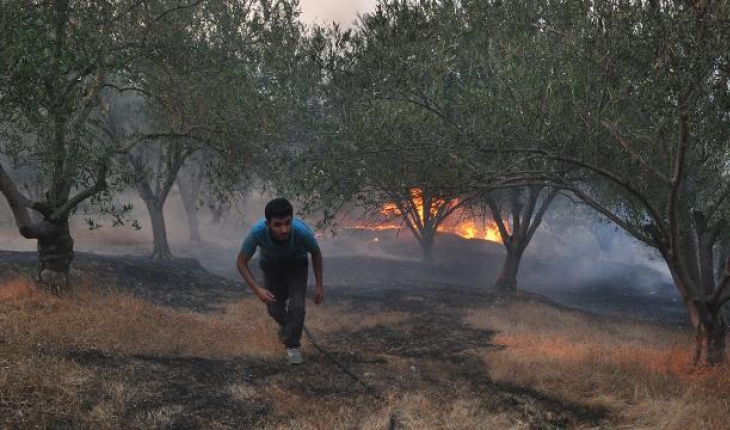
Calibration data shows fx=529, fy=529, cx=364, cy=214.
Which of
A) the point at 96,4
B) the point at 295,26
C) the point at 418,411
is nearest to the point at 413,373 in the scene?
the point at 418,411

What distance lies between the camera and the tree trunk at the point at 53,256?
1090 cm

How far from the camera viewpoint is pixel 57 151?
1011 centimetres

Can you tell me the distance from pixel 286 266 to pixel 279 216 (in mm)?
1165

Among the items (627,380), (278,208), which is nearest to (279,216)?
(278,208)

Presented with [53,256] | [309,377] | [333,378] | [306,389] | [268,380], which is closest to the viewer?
[306,389]

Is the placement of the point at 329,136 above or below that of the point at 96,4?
below

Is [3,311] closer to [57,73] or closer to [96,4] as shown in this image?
[57,73]

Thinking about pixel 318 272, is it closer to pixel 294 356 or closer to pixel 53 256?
pixel 294 356

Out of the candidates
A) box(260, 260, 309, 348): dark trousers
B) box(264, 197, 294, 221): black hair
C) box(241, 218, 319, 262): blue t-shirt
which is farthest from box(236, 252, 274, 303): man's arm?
box(264, 197, 294, 221): black hair

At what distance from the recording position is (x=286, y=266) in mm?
8047

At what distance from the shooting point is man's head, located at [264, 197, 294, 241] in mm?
7113

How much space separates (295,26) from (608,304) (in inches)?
838

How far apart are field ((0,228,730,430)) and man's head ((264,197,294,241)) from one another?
2.05 metres

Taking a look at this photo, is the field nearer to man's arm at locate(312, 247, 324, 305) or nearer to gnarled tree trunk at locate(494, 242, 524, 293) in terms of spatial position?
man's arm at locate(312, 247, 324, 305)
